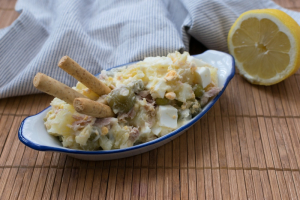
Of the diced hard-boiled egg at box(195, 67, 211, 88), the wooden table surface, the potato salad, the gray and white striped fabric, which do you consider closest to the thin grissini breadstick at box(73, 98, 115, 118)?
the potato salad

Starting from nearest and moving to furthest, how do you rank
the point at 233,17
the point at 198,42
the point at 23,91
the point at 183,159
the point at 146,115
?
the point at 146,115 → the point at 183,159 → the point at 23,91 → the point at 233,17 → the point at 198,42

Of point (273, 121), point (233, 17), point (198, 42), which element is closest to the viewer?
point (273, 121)

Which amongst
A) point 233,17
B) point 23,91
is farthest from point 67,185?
point 233,17

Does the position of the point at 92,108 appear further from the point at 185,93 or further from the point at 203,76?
the point at 203,76

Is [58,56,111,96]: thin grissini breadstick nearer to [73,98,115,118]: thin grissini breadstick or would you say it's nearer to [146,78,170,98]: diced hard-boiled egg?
[73,98,115,118]: thin grissini breadstick

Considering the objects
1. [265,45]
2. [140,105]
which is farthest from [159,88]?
[265,45]

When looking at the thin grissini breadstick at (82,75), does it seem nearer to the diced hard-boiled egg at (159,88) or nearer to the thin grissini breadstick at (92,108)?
the thin grissini breadstick at (92,108)

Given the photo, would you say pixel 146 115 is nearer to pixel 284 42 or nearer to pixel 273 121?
pixel 273 121
